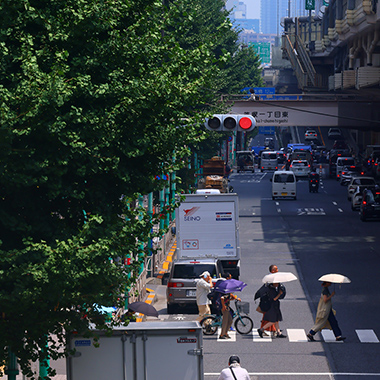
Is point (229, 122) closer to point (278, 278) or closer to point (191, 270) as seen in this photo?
point (191, 270)

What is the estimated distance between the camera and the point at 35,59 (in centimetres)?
998

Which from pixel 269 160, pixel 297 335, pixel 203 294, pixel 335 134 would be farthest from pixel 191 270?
pixel 335 134

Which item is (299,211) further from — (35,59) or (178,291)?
(35,59)

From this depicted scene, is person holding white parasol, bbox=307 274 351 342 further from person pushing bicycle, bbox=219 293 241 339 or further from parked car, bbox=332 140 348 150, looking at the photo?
parked car, bbox=332 140 348 150

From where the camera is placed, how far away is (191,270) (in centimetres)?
2483

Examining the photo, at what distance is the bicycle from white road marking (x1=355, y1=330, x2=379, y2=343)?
2886 mm

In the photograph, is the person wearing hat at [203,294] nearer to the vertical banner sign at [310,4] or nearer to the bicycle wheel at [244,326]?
the bicycle wheel at [244,326]

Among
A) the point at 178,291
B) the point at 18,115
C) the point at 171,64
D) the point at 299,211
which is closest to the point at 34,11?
the point at 18,115

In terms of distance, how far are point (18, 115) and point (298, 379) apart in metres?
9.55

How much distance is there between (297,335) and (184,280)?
4446mm

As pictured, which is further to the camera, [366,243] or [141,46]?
[366,243]

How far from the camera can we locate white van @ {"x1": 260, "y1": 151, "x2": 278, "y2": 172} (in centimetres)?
9181

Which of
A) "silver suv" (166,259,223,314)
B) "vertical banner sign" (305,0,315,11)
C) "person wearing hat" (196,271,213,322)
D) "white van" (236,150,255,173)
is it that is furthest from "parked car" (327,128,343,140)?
"person wearing hat" (196,271,213,322)

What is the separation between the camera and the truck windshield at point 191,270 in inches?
973
